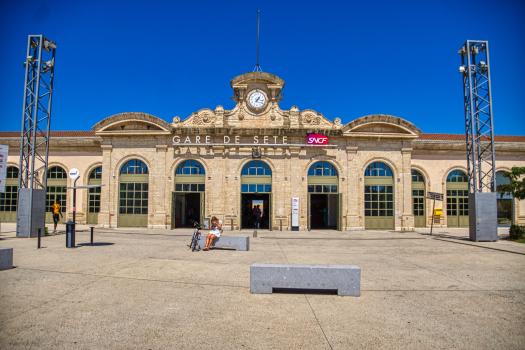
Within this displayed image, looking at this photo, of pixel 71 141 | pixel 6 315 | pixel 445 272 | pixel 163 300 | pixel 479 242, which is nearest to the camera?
pixel 6 315

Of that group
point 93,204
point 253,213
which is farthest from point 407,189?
point 93,204

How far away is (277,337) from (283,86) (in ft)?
61.2

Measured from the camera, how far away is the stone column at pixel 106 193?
20.5m

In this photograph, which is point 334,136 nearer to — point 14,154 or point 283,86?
point 283,86

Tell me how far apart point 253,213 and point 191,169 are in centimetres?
501

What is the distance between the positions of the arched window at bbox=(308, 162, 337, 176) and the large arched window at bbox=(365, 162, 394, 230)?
2.29 m

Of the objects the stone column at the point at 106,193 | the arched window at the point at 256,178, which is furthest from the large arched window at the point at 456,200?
the stone column at the point at 106,193

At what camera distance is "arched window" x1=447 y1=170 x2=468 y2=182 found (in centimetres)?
2344

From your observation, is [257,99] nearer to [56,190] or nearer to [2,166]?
[2,166]

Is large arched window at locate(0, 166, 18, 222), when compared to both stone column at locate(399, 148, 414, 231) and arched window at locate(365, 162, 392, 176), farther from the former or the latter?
stone column at locate(399, 148, 414, 231)

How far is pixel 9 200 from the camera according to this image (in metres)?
23.5

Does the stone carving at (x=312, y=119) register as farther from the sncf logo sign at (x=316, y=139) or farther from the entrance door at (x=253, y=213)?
the entrance door at (x=253, y=213)

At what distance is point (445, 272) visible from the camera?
843cm

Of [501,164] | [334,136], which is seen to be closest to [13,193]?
[334,136]
